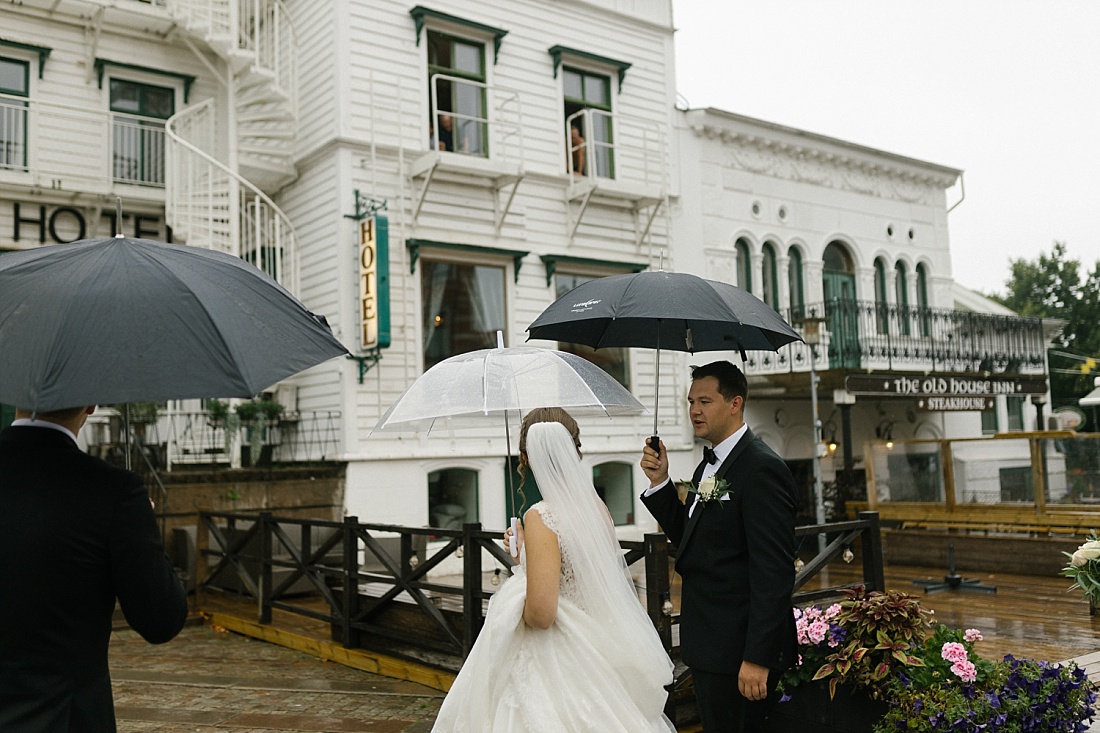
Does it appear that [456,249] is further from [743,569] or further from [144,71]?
[743,569]

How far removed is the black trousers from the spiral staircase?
11.7 m

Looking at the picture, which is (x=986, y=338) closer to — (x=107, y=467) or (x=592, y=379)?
(x=592, y=379)

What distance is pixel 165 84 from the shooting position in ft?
53.5

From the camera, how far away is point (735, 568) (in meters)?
4.23

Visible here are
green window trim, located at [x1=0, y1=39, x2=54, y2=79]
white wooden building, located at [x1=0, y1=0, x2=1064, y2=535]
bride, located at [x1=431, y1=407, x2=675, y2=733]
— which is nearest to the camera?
bride, located at [x1=431, y1=407, x2=675, y2=733]

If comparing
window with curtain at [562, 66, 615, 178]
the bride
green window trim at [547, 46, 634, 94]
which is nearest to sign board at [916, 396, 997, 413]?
window with curtain at [562, 66, 615, 178]

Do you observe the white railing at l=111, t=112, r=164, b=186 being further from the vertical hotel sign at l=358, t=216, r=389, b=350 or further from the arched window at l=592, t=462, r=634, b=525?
the arched window at l=592, t=462, r=634, b=525

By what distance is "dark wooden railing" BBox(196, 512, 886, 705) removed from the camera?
6.96 metres

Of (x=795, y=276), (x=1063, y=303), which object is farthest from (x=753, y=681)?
(x=1063, y=303)

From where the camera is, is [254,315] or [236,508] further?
[236,508]

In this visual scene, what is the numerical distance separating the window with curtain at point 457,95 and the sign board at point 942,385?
8235 millimetres

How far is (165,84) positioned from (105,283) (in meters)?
15.1

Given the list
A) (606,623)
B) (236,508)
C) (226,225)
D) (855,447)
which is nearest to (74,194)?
(226,225)

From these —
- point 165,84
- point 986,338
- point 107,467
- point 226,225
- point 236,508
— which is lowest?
point 236,508
